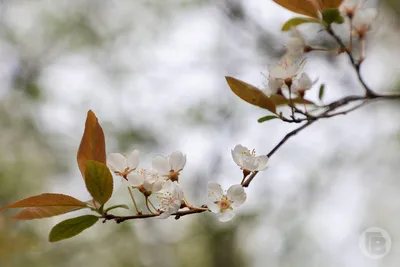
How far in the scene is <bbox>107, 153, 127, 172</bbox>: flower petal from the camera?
0.75 metres

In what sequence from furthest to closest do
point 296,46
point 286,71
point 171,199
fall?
point 296,46 < point 286,71 < point 171,199

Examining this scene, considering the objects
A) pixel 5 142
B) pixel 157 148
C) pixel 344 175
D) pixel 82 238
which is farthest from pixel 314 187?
pixel 5 142

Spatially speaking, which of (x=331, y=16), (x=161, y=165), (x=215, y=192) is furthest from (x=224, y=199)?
(x=331, y=16)

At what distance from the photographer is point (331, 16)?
A: 0.74m

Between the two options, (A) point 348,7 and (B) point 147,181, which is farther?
(A) point 348,7

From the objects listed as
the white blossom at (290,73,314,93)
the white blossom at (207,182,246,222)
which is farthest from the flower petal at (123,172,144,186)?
the white blossom at (290,73,314,93)

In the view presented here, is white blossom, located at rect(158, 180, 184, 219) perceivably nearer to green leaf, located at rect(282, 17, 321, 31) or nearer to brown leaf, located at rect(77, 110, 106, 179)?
brown leaf, located at rect(77, 110, 106, 179)

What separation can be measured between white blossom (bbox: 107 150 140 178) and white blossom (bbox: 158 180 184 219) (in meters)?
0.09

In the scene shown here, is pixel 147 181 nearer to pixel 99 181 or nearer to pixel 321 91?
pixel 99 181

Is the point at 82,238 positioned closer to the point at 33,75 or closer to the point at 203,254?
the point at 203,254

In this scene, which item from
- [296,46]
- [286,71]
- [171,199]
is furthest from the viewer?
[296,46]

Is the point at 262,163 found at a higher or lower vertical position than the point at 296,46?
Result: lower

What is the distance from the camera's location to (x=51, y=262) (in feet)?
16.7

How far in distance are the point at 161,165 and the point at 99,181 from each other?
107 millimetres
